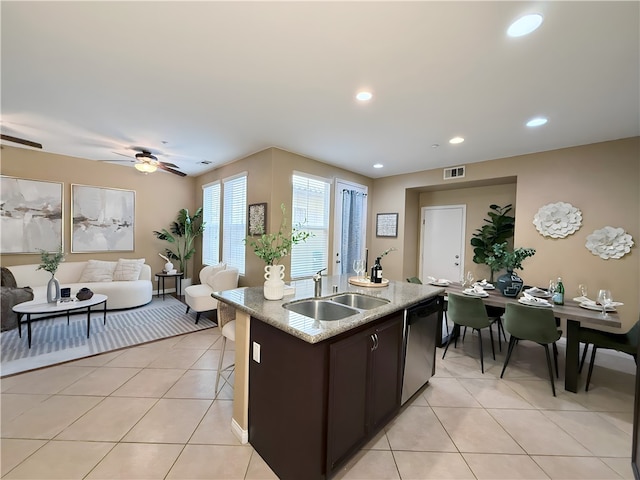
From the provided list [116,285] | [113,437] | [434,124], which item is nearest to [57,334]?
[116,285]

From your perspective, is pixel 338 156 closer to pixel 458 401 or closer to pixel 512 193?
pixel 512 193

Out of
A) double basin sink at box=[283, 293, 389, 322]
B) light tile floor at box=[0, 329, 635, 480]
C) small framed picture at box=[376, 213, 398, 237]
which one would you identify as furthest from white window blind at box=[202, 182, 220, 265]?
double basin sink at box=[283, 293, 389, 322]

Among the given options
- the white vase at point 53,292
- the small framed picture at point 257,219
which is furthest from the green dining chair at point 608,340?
the white vase at point 53,292

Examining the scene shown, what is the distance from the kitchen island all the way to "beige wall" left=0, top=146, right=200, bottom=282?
15.6 feet

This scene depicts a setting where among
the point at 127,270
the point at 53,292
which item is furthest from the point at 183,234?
the point at 53,292

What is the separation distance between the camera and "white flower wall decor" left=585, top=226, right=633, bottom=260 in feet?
11.0

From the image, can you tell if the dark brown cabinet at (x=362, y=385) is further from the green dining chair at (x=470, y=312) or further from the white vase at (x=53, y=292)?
the white vase at (x=53, y=292)

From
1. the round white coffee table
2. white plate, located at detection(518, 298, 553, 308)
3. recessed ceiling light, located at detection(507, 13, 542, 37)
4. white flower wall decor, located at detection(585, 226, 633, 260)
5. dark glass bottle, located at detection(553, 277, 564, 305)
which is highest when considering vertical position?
recessed ceiling light, located at detection(507, 13, 542, 37)

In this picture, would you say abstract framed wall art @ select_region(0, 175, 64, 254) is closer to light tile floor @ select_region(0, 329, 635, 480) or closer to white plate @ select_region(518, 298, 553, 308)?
light tile floor @ select_region(0, 329, 635, 480)

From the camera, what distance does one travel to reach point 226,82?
2350 millimetres

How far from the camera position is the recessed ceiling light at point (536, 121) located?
2.88 metres

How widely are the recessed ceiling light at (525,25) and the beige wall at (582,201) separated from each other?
303cm

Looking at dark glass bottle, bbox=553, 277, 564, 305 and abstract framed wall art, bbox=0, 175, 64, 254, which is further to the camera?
abstract framed wall art, bbox=0, 175, 64, 254

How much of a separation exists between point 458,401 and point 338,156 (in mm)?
3679
